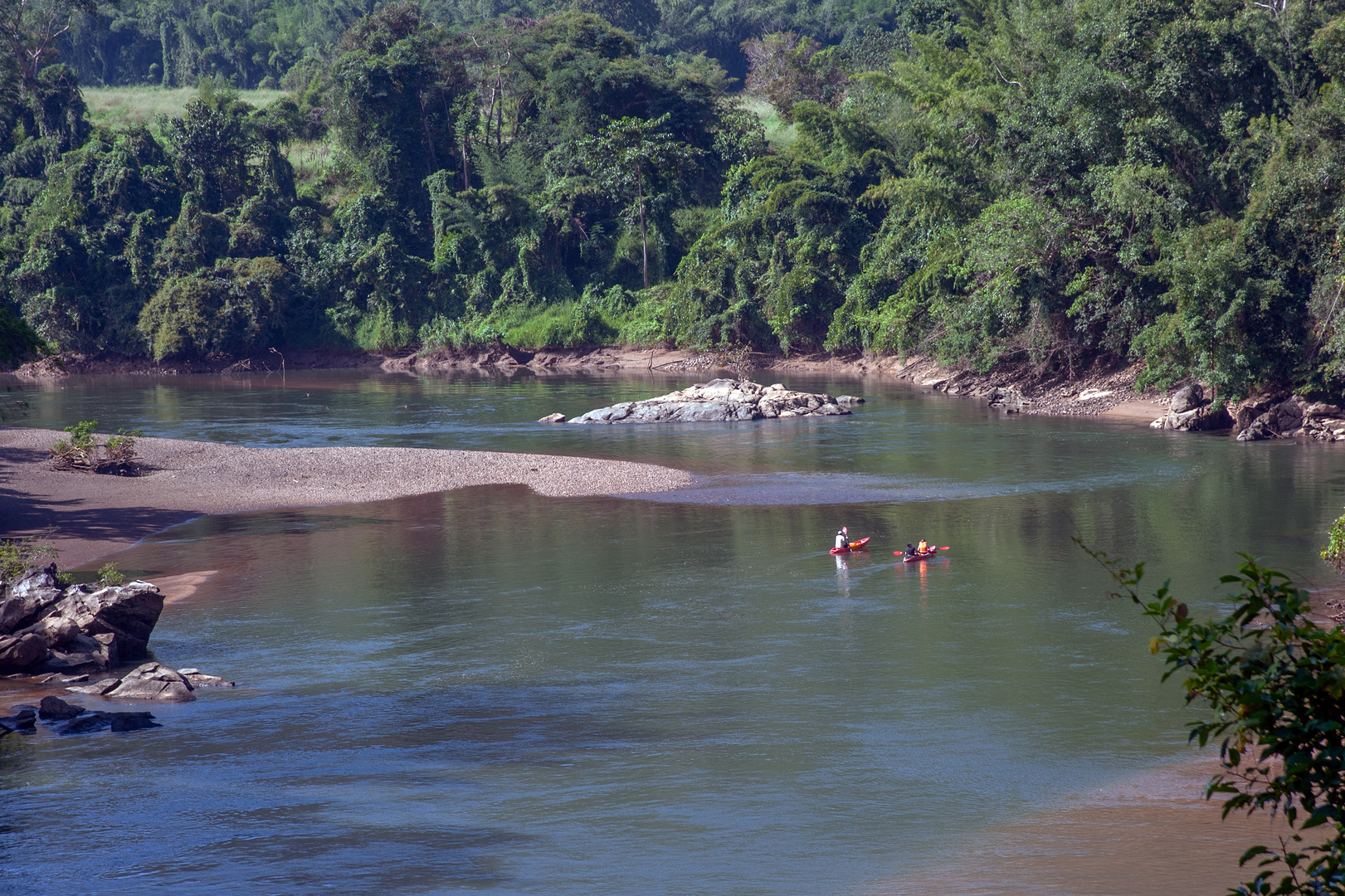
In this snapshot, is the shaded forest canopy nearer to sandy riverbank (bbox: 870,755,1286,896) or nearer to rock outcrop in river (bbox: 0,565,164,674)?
sandy riverbank (bbox: 870,755,1286,896)

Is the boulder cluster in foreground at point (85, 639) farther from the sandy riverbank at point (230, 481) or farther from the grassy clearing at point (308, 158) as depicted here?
the grassy clearing at point (308, 158)

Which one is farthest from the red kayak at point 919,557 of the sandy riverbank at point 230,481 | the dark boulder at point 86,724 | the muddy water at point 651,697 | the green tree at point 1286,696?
the green tree at point 1286,696

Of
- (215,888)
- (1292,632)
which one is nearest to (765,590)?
(215,888)

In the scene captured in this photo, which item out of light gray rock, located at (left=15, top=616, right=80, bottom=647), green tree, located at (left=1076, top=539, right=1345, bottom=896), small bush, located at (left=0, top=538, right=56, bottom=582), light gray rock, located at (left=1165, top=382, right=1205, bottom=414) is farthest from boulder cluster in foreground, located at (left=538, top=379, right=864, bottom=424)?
green tree, located at (left=1076, top=539, right=1345, bottom=896)

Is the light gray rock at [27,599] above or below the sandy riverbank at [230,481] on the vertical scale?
below

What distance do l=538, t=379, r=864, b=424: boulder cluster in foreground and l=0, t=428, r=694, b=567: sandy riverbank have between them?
864cm

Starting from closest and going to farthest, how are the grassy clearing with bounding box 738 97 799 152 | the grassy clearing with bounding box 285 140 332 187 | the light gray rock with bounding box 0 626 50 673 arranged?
1. the light gray rock with bounding box 0 626 50 673
2. the grassy clearing with bounding box 738 97 799 152
3. the grassy clearing with bounding box 285 140 332 187

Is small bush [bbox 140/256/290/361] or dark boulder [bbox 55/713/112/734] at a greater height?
small bush [bbox 140/256/290/361]

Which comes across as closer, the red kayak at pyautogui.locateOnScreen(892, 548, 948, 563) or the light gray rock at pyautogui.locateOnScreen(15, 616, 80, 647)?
the light gray rock at pyautogui.locateOnScreen(15, 616, 80, 647)

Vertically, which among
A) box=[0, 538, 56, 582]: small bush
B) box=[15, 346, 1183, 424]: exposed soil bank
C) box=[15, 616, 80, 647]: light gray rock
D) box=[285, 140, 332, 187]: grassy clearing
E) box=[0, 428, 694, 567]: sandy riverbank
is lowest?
box=[15, 616, 80, 647]: light gray rock

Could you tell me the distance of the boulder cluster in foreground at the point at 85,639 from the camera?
14.3 meters

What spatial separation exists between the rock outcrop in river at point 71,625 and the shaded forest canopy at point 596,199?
104ft

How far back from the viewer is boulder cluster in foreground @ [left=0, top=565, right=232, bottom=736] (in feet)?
47.0

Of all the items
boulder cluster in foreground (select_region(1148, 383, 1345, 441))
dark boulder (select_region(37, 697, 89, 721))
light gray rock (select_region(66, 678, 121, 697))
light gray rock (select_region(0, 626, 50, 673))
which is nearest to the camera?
dark boulder (select_region(37, 697, 89, 721))
